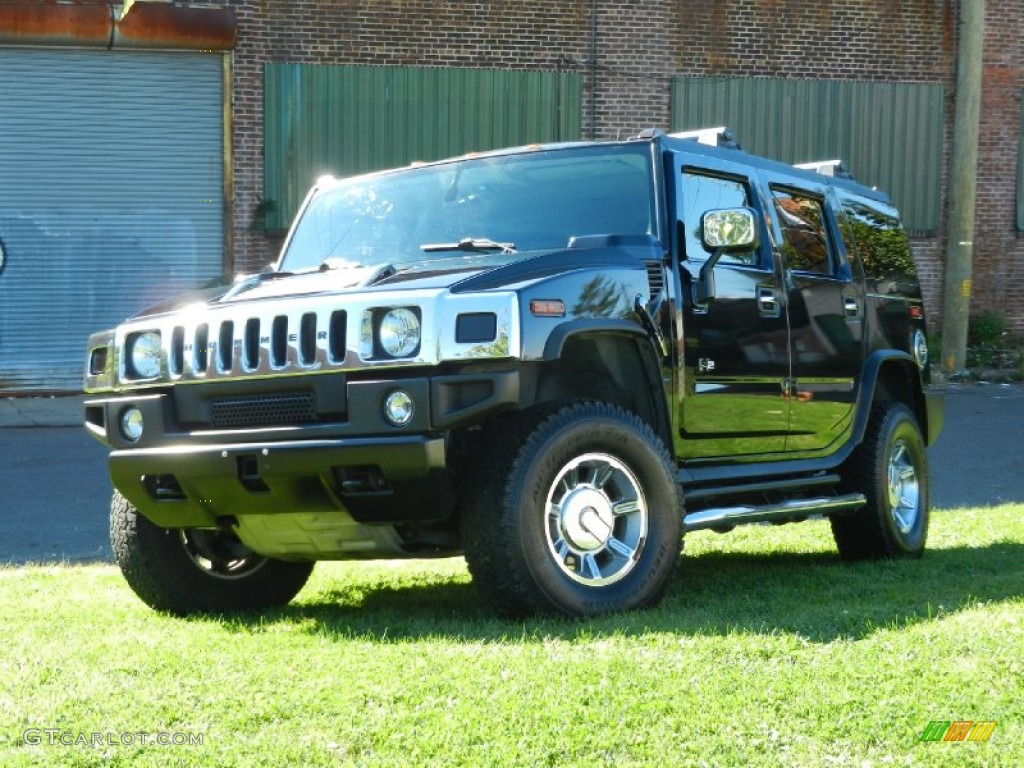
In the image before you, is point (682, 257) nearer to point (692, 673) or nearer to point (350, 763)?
point (692, 673)

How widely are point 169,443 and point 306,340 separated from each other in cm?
74

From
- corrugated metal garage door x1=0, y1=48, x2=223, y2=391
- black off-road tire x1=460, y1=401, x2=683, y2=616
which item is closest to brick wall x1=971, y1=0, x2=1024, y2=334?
corrugated metal garage door x1=0, y1=48, x2=223, y2=391

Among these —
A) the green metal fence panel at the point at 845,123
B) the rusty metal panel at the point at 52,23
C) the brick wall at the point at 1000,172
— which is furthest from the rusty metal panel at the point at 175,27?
the brick wall at the point at 1000,172

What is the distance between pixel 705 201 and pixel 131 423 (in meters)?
2.65

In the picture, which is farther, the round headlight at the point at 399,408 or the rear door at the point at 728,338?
the rear door at the point at 728,338

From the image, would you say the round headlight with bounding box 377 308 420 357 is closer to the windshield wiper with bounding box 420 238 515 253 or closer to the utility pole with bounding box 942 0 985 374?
the windshield wiper with bounding box 420 238 515 253

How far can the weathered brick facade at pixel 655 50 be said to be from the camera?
20375 mm

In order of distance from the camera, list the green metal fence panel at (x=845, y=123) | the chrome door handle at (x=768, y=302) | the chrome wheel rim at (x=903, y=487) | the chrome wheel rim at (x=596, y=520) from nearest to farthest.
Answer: the chrome wheel rim at (x=596, y=520)
the chrome door handle at (x=768, y=302)
the chrome wheel rim at (x=903, y=487)
the green metal fence panel at (x=845, y=123)

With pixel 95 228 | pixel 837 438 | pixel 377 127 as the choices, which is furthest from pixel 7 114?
pixel 837 438

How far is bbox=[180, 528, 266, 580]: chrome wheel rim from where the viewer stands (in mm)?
6574

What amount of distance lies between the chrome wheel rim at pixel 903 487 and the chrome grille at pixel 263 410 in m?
3.67

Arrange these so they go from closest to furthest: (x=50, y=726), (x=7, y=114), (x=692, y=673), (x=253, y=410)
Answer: (x=50, y=726) < (x=692, y=673) < (x=253, y=410) < (x=7, y=114)

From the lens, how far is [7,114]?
1973 cm

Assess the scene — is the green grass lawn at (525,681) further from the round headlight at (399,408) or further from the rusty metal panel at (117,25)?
the rusty metal panel at (117,25)
